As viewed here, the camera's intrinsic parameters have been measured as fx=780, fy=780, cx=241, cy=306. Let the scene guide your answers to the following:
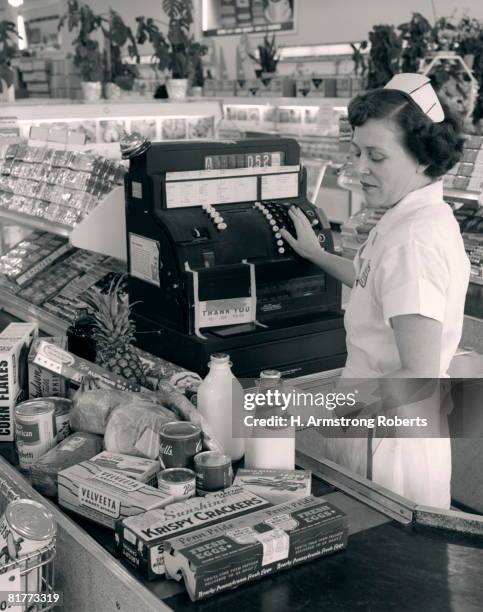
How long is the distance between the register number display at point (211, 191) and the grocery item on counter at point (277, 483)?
3.57 ft

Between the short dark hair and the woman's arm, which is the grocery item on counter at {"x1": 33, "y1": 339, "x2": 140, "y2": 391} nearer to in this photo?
the woman's arm

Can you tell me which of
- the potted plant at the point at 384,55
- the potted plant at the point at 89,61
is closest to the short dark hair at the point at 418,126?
the potted plant at the point at 384,55

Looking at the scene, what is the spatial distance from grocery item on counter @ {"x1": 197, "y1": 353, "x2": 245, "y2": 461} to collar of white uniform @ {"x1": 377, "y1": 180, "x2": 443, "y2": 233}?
21.8 inches

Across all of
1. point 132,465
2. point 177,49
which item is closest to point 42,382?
point 132,465

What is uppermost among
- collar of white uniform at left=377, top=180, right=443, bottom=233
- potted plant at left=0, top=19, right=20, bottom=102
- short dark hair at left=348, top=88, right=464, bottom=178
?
potted plant at left=0, top=19, right=20, bottom=102

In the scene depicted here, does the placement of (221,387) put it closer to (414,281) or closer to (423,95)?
(414,281)

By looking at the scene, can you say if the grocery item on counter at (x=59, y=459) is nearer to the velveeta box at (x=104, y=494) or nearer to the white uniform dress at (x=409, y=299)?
the velveeta box at (x=104, y=494)

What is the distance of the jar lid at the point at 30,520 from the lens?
1.51 meters

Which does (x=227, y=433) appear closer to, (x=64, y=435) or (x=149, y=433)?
(x=149, y=433)

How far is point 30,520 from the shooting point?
1539 millimetres

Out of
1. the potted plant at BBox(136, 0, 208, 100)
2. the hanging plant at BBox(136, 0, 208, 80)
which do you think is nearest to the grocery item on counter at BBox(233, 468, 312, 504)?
the potted plant at BBox(136, 0, 208, 100)

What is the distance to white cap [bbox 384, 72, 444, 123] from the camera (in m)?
1.94

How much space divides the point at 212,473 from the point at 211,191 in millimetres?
1218

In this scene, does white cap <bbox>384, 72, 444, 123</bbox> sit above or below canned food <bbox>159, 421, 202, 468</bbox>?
above
